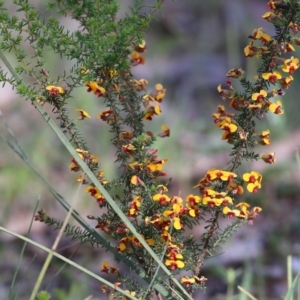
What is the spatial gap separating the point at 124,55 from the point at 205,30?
3.58 m

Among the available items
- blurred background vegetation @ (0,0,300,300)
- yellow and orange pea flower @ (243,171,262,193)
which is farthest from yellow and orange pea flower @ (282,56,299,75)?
blurred background vegetation @ (0,0,300,300)

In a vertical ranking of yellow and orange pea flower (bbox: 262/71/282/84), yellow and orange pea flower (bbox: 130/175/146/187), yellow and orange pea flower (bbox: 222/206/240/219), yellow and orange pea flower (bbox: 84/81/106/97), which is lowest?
yellow and orange pea flower (bbox: 130/175/146/187)

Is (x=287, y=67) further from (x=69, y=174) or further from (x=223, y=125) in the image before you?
(x=69, y=174)

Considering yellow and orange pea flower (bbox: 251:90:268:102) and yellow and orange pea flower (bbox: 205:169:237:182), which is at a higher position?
yellow and orange pea flower (bbox: 251:90:268:102)

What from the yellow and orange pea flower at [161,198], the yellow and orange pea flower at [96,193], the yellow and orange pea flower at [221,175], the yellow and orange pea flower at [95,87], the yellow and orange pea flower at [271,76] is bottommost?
the yellow and orange pea flower at [96,193]

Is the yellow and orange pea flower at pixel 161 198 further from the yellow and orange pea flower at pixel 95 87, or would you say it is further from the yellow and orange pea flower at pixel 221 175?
the yellow and orange pea flower at pixel 95 87

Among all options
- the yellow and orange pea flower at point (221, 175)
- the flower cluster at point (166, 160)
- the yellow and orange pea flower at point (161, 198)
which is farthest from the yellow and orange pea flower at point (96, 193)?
the yellow and orange pea flower at point (221, 175)

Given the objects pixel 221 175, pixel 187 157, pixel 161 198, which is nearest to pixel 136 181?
pixel 161 198

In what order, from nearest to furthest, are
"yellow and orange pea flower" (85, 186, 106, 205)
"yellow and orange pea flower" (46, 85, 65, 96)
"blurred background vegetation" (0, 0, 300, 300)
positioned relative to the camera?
1. "yellow and orange pea flower" (46, 85, 65, 96)
2. "yellow and orange pea flower" (85, 186, 106, 205)
3. "blurred background vegetation" (0, 0, 300, 300)

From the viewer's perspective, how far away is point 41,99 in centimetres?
112

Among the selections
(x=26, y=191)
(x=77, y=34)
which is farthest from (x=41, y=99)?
(x=26, y=191)

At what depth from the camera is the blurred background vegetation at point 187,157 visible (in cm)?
247

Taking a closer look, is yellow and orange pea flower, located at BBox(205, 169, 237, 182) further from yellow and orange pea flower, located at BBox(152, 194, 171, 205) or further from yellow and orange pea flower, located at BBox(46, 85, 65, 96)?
yellow and orange pea flower, located at BBox(46, 85, 65, 96)

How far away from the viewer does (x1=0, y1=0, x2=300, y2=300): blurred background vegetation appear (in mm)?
2469
